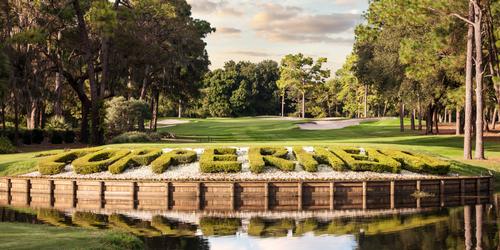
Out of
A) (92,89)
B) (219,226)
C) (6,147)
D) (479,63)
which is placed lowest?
(219,226)

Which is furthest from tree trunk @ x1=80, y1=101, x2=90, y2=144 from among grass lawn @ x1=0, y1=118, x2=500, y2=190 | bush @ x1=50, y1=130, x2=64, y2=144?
grass lawn @ x1=0, y1=118, x2=500, y2=190

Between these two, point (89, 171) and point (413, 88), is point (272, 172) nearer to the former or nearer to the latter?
point (89, 171)

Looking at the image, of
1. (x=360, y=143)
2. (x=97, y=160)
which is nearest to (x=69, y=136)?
(x=97, y=160)

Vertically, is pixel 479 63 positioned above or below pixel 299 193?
above

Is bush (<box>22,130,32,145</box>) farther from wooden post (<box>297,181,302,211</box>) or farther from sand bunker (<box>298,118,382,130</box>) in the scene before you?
sand bunker (<box>298,118,382,130</box>)

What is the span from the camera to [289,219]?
82.8ft

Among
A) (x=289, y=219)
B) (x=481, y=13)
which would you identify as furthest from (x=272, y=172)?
(x=481, y=13)

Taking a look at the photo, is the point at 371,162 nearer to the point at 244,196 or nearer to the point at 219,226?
the point at 244,196

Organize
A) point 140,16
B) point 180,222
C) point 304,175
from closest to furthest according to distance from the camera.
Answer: point 180,222 → point 304,175 → point 140,16

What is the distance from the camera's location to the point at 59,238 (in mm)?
16750

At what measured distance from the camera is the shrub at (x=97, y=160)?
3359 centimetres

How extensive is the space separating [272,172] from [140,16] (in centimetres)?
3571

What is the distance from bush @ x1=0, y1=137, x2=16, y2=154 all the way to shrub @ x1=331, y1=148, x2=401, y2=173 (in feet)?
82.7

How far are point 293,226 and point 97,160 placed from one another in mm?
16643
